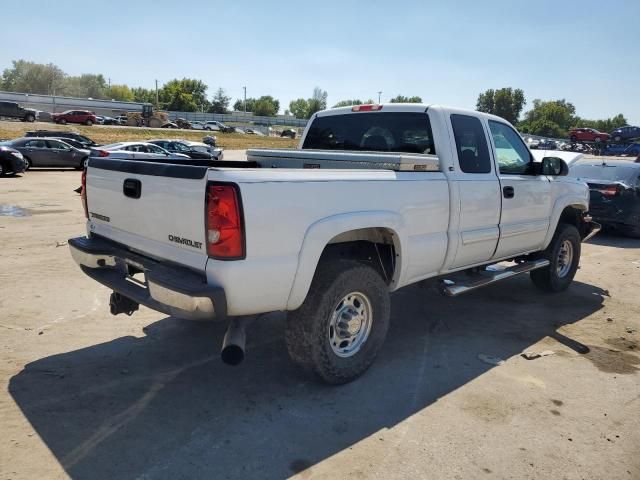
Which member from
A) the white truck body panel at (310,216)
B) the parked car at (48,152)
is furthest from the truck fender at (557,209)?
the parked car at (48,152)

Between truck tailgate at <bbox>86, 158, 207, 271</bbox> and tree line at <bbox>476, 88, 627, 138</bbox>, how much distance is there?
315 ft

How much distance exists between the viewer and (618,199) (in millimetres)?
10117

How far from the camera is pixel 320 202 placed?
3.29m

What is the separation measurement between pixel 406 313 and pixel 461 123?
2085 mm

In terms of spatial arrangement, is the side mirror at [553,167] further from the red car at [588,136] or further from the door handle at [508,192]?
the red car at [588,136]

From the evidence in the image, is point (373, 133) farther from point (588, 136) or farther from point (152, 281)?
point (588, 136)

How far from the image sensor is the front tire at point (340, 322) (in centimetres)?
351

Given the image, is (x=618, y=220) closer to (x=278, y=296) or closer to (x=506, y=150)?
(x=506, y=150)

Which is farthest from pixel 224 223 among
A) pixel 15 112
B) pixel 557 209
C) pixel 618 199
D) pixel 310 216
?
pixel 15 112

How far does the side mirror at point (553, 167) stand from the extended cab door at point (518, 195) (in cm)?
12

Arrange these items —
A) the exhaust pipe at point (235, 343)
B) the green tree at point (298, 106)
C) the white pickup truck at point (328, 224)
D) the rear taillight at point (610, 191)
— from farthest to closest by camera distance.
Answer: the green tree at point (298, 106) < the rear taillight at point (610, 191) < the exhaust pipe at point (235, 343) < the white pickup truck at point (328, 224)

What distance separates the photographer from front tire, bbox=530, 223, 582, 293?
618cm

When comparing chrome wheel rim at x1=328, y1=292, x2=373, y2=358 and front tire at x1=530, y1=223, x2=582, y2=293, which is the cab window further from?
chrome wheel rim at x1=328, y1=292, x2=373, y2=358

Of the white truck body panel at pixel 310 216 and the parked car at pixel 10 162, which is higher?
the white truck body panel at pixel 310 216
